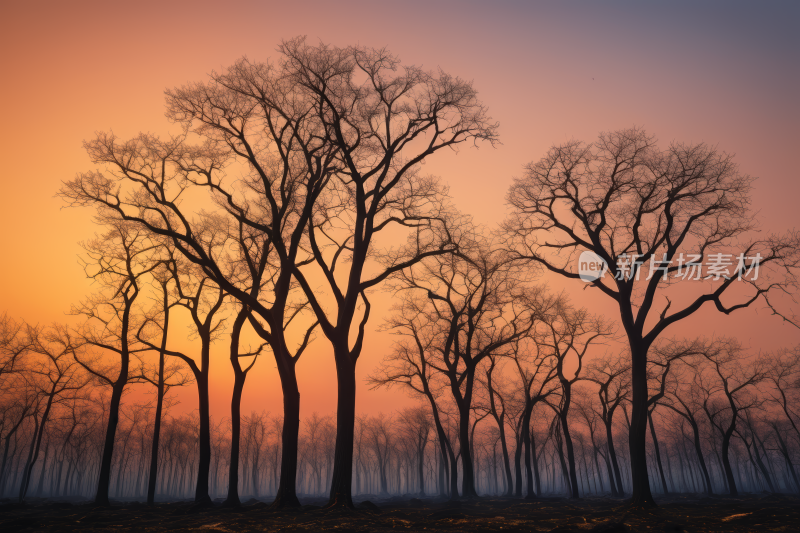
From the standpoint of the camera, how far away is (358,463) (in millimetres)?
79750

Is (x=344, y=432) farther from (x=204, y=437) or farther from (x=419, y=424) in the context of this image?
(x=419, y=424)

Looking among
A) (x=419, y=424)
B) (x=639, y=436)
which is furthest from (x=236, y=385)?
(x=419, y=424)

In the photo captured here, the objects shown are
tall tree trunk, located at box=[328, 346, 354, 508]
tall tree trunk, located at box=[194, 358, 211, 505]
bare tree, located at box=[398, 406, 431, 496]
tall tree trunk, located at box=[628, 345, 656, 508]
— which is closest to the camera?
tall tree trunk, located at box=[328, 346, 354, 508]

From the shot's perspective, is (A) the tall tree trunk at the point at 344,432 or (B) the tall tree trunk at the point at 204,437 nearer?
(A) the tall tree trunk at the point at 344,432

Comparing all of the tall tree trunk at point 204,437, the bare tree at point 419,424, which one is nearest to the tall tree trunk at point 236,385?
the tall tree trunk at point 204,437

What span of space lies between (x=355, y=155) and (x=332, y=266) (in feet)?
14.6

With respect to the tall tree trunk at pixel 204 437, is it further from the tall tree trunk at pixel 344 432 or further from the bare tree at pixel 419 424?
the bare tree at pixel 419 424

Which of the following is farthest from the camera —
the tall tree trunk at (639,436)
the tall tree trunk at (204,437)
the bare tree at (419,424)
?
the bare tree at (419,424)

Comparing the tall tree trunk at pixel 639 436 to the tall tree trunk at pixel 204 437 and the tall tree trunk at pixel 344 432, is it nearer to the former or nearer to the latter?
the tall tree trunk at pixel 344 432

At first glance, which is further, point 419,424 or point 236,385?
point 419,424

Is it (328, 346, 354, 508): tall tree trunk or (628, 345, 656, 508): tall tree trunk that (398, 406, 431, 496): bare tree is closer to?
(628, 345, 656, 508): tall tree trunk

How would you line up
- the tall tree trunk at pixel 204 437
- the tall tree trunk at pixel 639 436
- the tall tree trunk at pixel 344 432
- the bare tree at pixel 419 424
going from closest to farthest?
1. the tall tree trunk at pixel 344 432
2. the tall tree trunk at pixel 639 436
3. the tall tree trunk at pixel 204 437
4. the bare tree at pixel 419 424

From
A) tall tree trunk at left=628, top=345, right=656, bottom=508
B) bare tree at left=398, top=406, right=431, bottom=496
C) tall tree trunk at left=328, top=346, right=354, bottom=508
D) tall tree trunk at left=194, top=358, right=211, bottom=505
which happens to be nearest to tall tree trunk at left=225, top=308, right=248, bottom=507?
tall tree trunk at left=194, top=358, right=211, bottom=505

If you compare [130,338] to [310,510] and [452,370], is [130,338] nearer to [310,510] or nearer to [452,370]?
[310,510]
